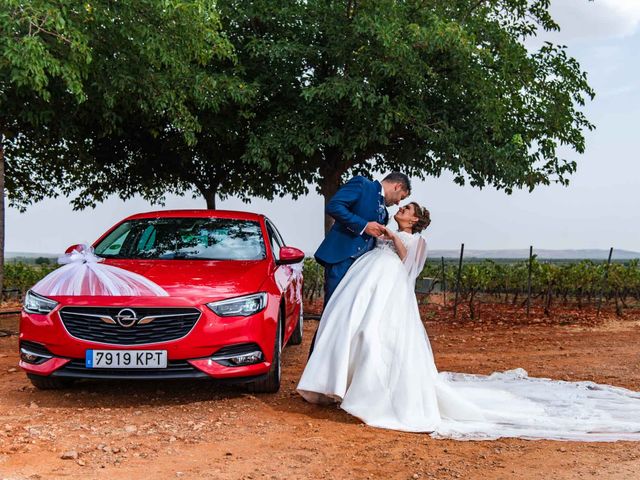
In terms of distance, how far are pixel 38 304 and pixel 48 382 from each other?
94cm

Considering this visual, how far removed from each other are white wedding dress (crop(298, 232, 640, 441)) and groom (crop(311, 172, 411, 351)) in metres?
0.19

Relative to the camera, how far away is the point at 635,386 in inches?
296

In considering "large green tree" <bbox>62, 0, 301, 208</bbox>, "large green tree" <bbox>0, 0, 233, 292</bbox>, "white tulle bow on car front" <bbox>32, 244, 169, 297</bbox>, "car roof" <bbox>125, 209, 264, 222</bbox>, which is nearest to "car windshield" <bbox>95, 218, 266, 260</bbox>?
"car roof" <bbox>125, 209, 264, 222</bbox>

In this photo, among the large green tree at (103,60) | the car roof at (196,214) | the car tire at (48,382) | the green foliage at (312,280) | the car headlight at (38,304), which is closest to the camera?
the car headlight at (38,304)

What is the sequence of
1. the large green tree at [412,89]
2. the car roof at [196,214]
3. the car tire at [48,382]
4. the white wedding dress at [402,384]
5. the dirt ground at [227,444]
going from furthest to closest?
the large green tree at [412,89]
the car roof at [196,214]
the car tire at [48,382]
the white wedding dress at [402,384]
the dirt ground at [227,444]

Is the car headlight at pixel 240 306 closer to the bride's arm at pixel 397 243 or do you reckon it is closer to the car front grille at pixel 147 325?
the car front grille at pixel 147 325

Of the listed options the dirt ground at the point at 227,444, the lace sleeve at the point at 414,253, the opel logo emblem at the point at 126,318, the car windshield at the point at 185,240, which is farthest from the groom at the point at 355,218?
the opel logo emblem at the point at 126,318

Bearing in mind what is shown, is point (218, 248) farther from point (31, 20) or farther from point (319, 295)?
point (319, 295)

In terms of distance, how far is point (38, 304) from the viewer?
6031mm

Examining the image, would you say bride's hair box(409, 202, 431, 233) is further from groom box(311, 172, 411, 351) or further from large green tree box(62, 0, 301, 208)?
large green tree box(62, 0, 301, 208)

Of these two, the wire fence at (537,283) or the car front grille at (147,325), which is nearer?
the car front grille at (147,325)

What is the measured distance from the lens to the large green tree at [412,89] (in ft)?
47.1

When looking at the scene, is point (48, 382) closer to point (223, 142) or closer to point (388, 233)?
point (388, 233)

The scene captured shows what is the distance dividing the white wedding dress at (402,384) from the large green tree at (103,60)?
621 centimetres
